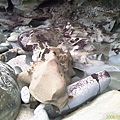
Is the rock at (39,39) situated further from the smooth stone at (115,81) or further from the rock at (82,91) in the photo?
the rock at (82,91)

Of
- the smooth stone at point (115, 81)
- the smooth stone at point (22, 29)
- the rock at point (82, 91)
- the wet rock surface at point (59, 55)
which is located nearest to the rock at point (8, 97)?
the wet rock surface at point (59, 55)

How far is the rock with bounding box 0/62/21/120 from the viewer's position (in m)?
2.23

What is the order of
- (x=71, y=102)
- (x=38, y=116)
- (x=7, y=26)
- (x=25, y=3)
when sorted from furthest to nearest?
1. (x=25, y=3)
2. (x=7, y=26)
3. (x=71, y=102)
4. (x=38, y=116)

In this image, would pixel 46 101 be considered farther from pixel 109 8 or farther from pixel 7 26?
pixel 109 8

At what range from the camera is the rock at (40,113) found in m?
2.23

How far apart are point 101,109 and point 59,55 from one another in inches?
34.2

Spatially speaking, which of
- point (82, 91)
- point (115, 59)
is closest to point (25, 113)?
point (82, 91)

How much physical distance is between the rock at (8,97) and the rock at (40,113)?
0.18 meters

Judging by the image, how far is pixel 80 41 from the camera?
3.79 meters

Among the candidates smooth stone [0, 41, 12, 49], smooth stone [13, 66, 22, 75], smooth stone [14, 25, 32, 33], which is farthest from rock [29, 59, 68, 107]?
smooth stone [14, 25, 32, 33]

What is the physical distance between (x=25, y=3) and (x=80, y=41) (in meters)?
2.79

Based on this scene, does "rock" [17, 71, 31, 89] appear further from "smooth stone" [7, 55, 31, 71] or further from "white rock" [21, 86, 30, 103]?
"smooth stone" [7, 55, 31, 71]

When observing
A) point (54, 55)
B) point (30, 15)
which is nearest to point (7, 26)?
point (30, 15)

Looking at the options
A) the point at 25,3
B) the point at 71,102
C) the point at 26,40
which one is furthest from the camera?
the point at 25,3
